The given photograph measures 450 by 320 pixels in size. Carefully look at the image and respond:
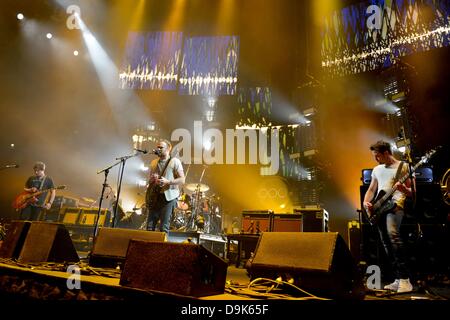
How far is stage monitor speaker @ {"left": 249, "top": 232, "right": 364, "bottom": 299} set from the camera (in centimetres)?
205

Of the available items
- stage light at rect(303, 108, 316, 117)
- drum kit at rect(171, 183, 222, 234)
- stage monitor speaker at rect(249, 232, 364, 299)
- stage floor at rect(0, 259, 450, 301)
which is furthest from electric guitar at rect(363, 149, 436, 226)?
stage light at rect(303, 108, 316, 117)

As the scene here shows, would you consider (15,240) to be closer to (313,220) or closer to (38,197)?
(38,197)

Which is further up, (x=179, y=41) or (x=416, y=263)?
(x=179, y=41)

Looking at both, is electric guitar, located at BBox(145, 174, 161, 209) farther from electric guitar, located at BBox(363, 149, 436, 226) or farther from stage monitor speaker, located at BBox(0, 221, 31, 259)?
electric guitar, located at BBox(363, 149, 436, 226)

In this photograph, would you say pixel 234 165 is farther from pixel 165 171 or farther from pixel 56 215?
pixel 165 171

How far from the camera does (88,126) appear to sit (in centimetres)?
1406

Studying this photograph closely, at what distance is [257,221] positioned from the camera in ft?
24.1

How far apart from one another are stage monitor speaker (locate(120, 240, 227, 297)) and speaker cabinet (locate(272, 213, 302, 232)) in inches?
205

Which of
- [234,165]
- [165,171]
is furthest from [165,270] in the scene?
[234,165]

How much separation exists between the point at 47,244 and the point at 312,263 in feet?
9.72

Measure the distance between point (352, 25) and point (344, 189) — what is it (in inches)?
257

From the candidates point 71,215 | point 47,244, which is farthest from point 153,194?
point 71,215

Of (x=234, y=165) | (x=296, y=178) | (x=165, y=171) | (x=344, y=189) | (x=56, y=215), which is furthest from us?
(x=234, y=165)
